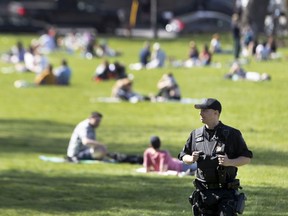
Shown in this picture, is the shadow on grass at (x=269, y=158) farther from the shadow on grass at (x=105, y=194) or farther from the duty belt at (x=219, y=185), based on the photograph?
the duty belt at (x=219, y=185)

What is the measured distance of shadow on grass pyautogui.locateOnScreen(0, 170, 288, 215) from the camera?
15.2m

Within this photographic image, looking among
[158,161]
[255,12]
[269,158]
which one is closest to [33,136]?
[158,161]

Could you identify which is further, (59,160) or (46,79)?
(46,79)

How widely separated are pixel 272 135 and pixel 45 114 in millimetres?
10602

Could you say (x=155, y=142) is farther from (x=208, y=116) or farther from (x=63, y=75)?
(x=63, y=75)

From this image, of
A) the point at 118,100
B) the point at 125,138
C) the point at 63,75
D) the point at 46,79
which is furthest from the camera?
the point at 46,79

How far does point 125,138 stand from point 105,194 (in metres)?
9.54

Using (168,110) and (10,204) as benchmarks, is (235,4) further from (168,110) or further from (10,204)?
(10,204)

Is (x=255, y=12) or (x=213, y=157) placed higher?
(x=255, y=12)

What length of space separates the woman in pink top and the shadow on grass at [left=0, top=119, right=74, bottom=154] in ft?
16.6

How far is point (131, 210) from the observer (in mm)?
15453

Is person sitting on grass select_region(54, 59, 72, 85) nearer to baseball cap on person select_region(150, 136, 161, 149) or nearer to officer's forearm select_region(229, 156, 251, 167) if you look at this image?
baseball cap on person select_region(150, 136, 161, 149)

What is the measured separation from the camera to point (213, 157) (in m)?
10.5

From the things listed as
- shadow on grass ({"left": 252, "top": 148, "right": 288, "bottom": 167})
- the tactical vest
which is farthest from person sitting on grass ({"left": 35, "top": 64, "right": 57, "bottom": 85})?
the tactical vest
